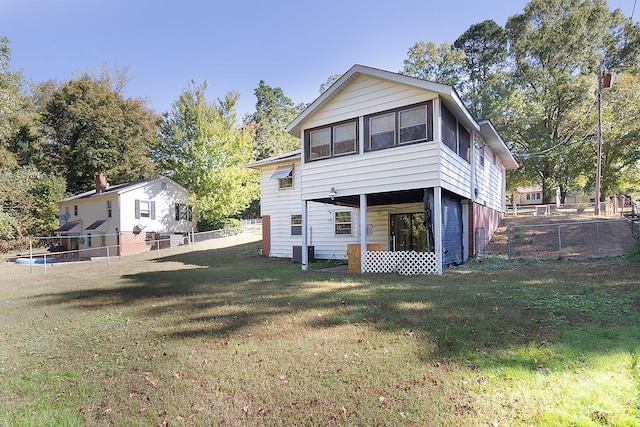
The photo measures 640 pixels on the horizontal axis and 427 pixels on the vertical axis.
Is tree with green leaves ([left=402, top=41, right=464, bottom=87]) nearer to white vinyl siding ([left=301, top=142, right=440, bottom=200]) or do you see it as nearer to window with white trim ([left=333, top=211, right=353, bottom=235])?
window with white trim ([left=333, top=211, right=353, bottom=235])

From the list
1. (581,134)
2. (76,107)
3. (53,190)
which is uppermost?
(76,107)

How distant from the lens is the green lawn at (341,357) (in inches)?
119

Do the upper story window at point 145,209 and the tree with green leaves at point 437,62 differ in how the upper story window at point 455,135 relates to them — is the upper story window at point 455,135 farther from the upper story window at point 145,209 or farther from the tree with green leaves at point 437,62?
the upper story window at point 145,209

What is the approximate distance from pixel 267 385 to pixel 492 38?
36.2m

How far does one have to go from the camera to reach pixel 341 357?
4.16m

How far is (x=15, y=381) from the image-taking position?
3.95 metres

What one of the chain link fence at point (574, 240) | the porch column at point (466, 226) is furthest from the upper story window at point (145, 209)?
the chain link fence at point (574, 240)

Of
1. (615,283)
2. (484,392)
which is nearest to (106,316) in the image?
(484,392)

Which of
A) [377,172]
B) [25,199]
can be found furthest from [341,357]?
[25,199]

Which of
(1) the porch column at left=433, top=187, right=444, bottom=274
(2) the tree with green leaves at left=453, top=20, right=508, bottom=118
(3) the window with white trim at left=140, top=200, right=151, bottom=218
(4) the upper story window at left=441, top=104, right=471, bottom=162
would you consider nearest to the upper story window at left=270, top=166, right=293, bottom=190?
(4) the upper story window at left=441, top=104, right=471, bottom=162

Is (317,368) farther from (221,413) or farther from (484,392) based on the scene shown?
(484,392)

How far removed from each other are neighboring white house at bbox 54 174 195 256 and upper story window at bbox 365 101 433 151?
66.3 feet

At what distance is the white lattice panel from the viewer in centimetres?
1019

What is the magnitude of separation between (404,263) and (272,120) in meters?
46.8
